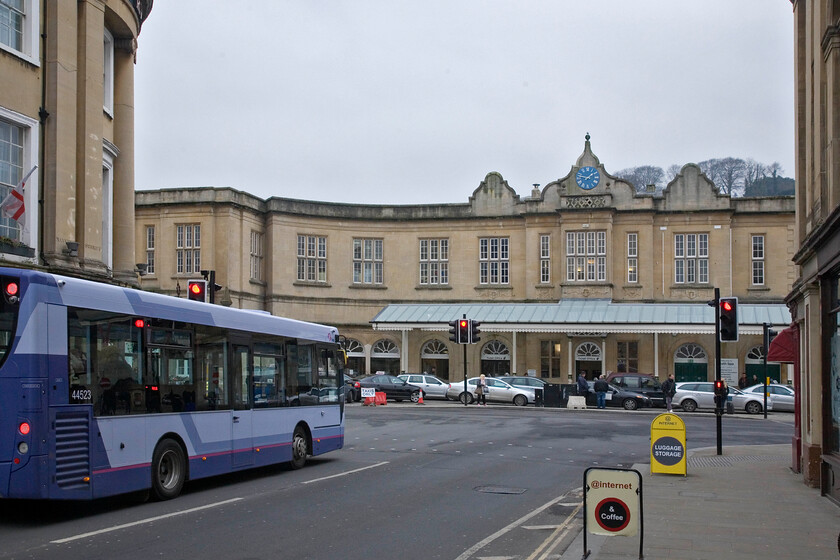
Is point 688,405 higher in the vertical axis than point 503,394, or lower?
lower

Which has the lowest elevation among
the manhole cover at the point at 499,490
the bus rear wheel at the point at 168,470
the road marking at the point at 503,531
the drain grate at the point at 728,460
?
the drain grate at the point at 728,460

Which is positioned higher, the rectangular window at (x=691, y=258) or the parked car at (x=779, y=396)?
A: the rectangular window at (x=691, y=258)

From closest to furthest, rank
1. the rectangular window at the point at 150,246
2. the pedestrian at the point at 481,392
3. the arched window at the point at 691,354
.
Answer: the pedestrian at the point at 481,392 < the arched window at the point at 691,354 < the rectangular window at the point at 150,246

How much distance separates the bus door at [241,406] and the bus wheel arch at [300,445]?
1.98 meters

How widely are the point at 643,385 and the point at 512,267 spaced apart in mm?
16280

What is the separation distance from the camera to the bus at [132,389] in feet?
35.5

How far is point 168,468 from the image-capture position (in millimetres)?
13562

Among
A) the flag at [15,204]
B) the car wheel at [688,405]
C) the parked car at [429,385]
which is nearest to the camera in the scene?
the flag at [15,204]

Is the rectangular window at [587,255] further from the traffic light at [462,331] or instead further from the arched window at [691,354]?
the traffic light at [462,331]

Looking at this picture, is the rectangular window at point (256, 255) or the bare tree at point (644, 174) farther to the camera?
the bare tree at point (644, 174)

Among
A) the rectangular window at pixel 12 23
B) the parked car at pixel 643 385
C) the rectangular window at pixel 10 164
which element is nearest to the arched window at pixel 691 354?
the parked car at pixel 643 385

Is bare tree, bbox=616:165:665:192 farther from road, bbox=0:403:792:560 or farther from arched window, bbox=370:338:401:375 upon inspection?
road, bbox=0:403:792:560

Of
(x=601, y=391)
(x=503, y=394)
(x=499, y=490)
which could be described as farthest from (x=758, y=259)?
(x=499, y=490)

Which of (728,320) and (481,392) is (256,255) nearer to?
(481,392)
